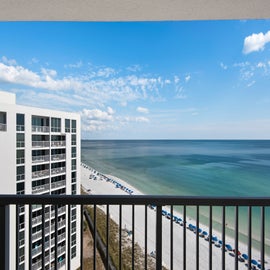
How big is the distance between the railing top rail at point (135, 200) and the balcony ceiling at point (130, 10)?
126cm

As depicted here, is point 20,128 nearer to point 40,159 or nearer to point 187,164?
point 40,159

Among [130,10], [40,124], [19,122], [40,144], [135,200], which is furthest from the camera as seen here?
[40,124]

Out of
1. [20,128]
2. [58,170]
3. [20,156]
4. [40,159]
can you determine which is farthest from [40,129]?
[58,170]

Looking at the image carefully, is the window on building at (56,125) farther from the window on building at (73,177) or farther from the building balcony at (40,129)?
the window on building at (73,177)

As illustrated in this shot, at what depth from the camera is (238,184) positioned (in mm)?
11273

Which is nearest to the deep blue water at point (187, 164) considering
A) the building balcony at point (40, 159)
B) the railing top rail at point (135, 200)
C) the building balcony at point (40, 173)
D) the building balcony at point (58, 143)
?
the building balcony at point (58, 143)

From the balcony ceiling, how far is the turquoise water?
8.47m

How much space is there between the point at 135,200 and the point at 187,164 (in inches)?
543

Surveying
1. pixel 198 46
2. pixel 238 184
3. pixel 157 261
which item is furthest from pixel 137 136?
pixel 157 261

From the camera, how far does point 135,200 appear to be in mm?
1313

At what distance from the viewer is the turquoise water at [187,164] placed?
1095cm

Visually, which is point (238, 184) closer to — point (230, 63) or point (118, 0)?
point (230, 63)

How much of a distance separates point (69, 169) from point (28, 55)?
480 cm

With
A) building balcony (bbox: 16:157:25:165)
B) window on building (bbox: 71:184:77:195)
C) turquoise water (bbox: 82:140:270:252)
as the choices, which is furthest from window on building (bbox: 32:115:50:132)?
window on building (bbox: 71:184:77:195)
